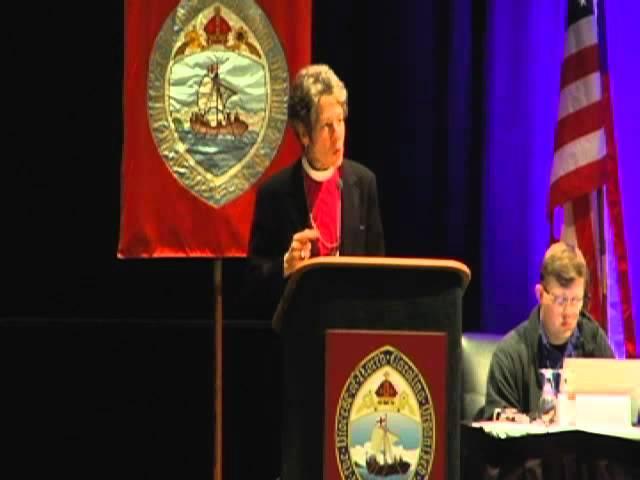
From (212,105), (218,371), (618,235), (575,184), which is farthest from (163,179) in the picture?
(618,235)

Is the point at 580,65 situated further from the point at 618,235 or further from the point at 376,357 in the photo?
the point at 376,357

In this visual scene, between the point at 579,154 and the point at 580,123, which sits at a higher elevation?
the point at 580,123

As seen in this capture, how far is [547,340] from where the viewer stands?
439 centimetres

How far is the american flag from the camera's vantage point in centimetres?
526

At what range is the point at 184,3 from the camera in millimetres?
5137

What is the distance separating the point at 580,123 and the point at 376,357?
255cm

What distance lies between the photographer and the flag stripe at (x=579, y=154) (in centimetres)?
526

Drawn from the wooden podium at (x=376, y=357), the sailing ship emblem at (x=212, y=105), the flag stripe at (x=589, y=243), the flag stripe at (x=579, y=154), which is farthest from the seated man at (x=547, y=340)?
the sailing ship emblem at (x=212, y=105)

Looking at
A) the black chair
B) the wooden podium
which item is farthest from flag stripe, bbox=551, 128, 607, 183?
the wooden podium

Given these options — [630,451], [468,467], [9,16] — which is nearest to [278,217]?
[468,467]

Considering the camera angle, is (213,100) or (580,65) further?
(580,65)

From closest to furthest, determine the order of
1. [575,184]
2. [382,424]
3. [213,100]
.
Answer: [382,424] < [213,100] < [575,184]

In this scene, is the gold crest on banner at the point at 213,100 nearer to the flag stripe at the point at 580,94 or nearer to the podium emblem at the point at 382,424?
the flag stripe at the point at 580,94

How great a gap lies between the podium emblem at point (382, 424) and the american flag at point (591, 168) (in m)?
2.44
